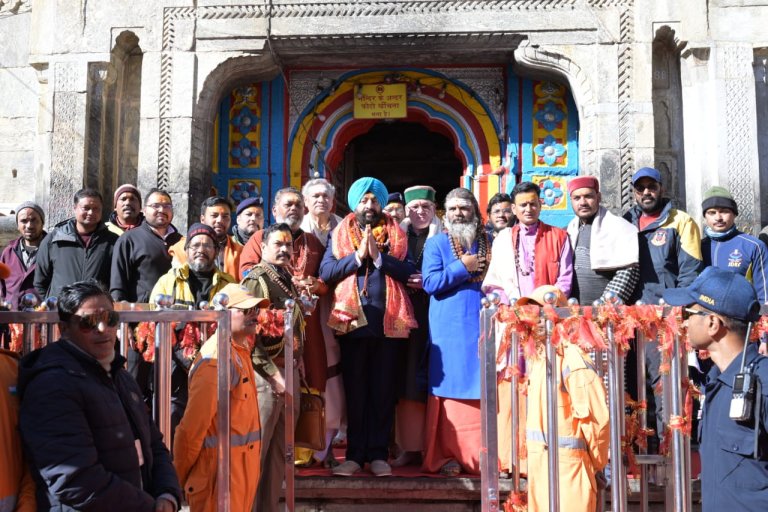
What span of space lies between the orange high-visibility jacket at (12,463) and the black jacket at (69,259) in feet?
9.37

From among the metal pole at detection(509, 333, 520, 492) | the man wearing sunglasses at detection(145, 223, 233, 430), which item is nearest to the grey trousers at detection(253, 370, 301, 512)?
the man wearing sunglasses at detection(145, 223, 233, 430)

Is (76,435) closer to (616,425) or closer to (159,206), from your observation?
(616,425)

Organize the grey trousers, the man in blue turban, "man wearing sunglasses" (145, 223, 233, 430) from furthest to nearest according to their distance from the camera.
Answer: the man in blue turban, "man wearing sunglasses" (145, 223, 233, 430), the grey trousers

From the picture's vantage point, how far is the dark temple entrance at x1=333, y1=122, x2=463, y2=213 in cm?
1329

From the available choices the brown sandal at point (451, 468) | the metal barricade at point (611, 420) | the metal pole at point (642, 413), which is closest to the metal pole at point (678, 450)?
the metal barricade at point (611, 420)

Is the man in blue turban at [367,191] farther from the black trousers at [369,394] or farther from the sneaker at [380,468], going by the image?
the sneaker at [380,468]

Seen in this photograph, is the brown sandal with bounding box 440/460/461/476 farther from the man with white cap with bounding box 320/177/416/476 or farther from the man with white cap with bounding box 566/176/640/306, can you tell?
the man with white cap with bounding box 566/176/640/306

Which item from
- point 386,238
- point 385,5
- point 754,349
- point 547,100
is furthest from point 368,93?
point 754,349

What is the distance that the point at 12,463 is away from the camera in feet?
9.11

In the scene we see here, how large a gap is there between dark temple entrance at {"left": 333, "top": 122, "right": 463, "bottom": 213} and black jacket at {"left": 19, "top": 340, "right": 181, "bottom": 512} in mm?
9496

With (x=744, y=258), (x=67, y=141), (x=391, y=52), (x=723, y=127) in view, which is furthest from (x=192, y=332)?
(x=723, y=127)

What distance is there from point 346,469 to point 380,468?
0.68ft

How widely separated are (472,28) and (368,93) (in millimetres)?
1496

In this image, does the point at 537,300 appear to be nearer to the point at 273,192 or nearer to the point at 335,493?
the point at 335,493
